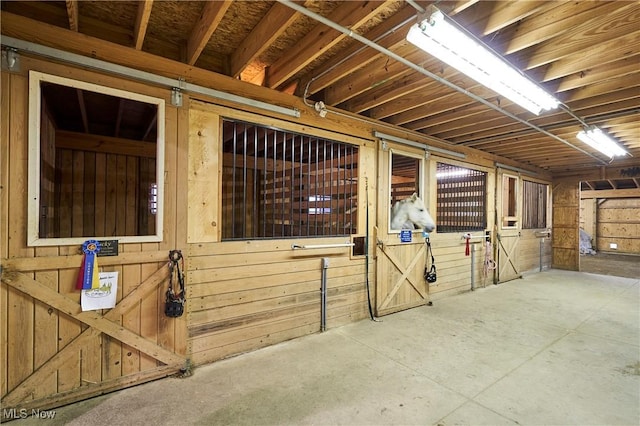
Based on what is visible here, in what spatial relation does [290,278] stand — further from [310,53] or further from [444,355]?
[310,53]

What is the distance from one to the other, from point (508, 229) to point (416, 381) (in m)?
4.69

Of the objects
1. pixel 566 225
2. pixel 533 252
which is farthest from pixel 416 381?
pixel 566 225

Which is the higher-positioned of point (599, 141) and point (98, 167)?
point (599, 141)

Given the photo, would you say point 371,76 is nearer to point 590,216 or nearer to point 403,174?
point 403,174

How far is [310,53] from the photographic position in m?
2.10

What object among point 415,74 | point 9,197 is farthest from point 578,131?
point 9,197

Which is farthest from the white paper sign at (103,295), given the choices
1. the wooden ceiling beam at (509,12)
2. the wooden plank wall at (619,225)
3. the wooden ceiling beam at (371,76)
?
the wooden plank wall at (619,225)

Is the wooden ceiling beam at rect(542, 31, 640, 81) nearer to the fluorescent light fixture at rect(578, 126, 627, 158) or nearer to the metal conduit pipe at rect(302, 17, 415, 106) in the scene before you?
the metal conduit pipe at rect(302, 17, 415, 106)

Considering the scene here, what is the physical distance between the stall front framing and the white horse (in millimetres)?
438

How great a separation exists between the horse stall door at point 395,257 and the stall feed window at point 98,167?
260 centimetres

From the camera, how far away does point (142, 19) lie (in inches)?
66.7

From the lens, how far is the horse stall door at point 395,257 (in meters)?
3.55

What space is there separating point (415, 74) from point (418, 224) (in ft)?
6.27

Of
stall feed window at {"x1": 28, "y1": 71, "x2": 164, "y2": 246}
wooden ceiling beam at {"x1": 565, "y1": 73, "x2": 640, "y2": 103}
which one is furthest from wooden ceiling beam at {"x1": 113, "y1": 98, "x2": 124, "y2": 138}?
wooden ceiling beam at {"x1": 565, "y1": 73, "x2": 640, "y2": 103}
